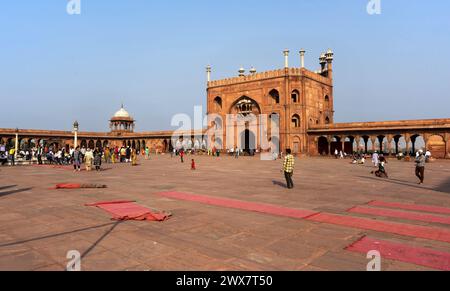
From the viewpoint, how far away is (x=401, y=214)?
6.23 m

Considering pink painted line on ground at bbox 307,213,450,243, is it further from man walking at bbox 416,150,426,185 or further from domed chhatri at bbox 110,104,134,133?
domed chhatri at bbox 110,104,134,133

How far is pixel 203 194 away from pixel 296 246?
483 centimetres

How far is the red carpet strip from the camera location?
18.3 feet

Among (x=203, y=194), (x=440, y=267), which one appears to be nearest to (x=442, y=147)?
(x=203, y=194)

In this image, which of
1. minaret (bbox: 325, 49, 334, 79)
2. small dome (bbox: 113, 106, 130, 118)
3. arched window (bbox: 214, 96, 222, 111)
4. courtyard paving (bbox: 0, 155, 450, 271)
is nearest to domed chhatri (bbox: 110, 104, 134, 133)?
small dome (bbox: 113, 106, 130, 118)

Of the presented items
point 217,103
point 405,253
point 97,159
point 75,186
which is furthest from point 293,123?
point 405,253

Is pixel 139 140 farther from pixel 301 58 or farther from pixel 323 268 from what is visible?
pixel 323 268

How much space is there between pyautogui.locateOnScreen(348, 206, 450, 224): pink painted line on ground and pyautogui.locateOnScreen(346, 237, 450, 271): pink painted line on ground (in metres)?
2.04

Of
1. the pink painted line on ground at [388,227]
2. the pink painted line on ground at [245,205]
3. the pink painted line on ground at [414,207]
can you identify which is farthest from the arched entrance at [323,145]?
the pink painted line on ground at [388,227]

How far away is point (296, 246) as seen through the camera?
4113mm

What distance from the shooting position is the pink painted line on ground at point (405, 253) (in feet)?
11.5

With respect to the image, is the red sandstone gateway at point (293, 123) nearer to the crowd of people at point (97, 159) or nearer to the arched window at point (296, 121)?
the arched window at point (296, 121)

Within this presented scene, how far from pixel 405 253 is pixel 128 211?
4761 mm

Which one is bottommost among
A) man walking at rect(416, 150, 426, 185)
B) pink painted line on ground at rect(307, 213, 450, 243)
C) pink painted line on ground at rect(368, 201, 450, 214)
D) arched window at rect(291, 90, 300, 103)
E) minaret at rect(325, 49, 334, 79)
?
pink painted line on ground at rect(368, 201, 450, 214)
